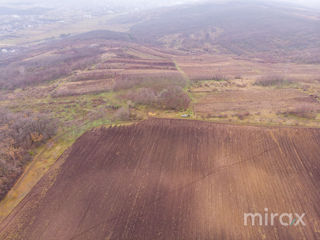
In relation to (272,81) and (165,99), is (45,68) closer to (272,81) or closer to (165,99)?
(165,99)

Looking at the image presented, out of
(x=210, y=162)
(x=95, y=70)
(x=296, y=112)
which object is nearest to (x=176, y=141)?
(x=210, y=162)

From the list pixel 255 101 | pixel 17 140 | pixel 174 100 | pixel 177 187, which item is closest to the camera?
pixel 177 187

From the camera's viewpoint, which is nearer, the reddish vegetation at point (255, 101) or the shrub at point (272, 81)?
the reddish vegetation at point (255, 101)

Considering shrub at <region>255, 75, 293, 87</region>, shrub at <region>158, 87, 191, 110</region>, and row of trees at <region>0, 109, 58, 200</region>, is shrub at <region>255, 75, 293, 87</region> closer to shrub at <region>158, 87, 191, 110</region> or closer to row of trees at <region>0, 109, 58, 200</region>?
shrub at <region>158, 87, 191, 110</region>

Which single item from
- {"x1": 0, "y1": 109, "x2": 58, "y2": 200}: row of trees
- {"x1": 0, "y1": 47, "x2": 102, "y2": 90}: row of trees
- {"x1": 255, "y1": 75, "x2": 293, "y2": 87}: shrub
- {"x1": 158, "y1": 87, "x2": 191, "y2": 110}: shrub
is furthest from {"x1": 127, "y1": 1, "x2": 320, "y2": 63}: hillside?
{"x1": 0, "y1": 109, "x2": 58, "y2": 200}: row of trees

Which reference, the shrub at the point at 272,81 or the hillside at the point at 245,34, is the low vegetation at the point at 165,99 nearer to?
the shrub at the point at 272,81

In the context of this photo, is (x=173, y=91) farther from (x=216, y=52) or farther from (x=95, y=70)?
(x=216, y=52)

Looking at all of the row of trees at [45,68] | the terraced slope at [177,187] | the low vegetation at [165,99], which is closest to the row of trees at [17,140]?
the terraced slope at [177,187]

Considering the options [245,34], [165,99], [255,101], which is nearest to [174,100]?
[165,99]
